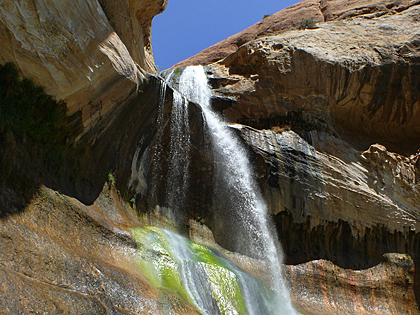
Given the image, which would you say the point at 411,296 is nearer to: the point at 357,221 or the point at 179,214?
the point at 357,221

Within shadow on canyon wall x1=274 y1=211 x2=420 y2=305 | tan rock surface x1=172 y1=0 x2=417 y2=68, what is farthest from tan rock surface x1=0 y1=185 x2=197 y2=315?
tan rock surface x1=172 y1=0 x2=417 y2=68

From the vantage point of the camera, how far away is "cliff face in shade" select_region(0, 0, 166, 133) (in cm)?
695

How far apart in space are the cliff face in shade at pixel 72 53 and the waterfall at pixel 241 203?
4.02 metres

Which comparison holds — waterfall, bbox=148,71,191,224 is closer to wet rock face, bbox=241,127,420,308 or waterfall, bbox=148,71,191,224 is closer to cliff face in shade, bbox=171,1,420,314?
cliff face in shade, bbox=171,1,420,314

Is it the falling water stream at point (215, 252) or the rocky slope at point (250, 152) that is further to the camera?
the falling water stream at point (215, 252)

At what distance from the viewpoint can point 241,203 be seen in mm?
12562

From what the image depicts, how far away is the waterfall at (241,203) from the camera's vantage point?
39.2 ft

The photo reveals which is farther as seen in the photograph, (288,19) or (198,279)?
(288,19)

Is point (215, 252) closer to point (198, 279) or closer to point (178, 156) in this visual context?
point (198, 279)

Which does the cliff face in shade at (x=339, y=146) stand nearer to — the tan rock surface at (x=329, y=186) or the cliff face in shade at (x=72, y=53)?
the tan rock surface at (x=329, y=186)

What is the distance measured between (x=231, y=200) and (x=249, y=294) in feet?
14.5

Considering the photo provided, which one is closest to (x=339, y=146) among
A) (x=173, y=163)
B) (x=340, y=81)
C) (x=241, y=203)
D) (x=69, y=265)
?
(x=340, y=81)

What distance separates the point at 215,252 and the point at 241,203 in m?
2.37

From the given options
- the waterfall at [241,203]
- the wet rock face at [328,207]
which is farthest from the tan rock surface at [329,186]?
the waterfall at [241,203]
